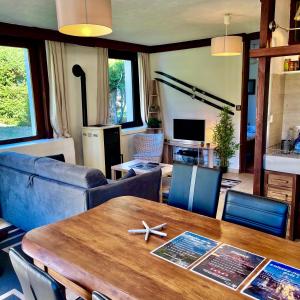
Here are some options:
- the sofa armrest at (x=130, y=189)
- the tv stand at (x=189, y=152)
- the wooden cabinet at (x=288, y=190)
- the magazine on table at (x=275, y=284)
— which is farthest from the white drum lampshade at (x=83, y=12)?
the tv stand at (x=189, y=152)

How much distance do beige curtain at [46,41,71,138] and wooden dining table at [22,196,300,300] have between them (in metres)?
3.29

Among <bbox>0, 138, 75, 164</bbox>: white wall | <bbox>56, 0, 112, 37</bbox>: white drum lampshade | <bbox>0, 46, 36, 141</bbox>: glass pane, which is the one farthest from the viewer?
<bbox>0, 46, 36, 141</bbox>: glass pane

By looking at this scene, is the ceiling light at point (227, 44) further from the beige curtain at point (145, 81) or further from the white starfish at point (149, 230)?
the white starfish at point (149, 230)

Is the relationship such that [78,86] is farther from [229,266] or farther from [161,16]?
[229,266]

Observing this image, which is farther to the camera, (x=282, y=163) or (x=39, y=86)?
(x=39, y=86)

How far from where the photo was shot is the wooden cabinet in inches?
115

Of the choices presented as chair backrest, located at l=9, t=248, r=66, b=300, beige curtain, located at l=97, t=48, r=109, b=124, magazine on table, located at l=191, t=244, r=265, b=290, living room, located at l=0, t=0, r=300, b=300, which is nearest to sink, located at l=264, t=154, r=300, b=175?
living room, located at l=0, t=0, r=300, b=300

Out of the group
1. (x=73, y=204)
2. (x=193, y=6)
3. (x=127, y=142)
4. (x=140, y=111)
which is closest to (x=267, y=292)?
(x=73, y=204)

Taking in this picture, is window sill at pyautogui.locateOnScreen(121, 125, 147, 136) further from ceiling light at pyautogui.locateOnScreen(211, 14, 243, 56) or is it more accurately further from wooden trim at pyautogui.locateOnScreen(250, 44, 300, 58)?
wooden trim at pyautogui.locateOnScreen(250, 44, 300, 58)

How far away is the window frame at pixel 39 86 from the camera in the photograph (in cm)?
466

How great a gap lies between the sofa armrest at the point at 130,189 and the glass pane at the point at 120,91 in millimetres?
3111

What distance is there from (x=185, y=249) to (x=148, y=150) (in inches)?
175

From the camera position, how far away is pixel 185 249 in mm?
1441

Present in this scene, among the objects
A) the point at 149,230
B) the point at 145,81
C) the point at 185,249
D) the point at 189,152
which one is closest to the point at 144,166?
the point at 189,152
